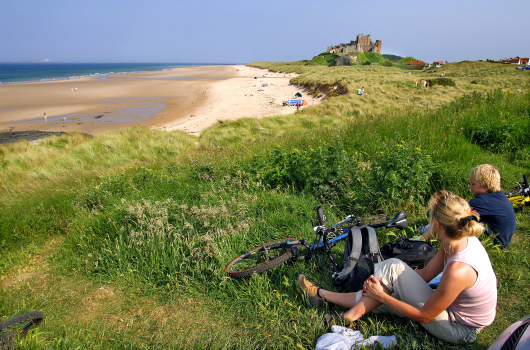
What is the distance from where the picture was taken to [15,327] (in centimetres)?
271

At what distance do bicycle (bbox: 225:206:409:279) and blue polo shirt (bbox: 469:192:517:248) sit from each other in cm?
84

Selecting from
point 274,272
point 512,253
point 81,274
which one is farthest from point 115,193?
point 512,253

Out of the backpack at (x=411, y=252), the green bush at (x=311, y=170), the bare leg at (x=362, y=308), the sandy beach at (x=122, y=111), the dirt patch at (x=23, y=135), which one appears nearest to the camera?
the bare leg at (x=362, y=308)

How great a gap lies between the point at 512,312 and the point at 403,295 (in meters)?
1.18

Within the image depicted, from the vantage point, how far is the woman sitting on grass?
2078mm

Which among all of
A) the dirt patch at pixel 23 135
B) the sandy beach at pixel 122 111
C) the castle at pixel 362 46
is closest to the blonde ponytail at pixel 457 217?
the sandy beach at pixel 122 111

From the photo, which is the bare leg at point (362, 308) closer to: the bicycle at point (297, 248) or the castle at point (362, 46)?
the bicycle at point (297, 248)

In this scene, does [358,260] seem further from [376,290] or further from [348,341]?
[348,341]

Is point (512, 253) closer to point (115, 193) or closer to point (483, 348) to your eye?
point (483, 348)

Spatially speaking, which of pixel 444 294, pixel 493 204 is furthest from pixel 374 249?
pixel 493 204

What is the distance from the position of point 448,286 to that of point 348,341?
85 cm

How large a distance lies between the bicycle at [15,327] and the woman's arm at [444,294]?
314cm

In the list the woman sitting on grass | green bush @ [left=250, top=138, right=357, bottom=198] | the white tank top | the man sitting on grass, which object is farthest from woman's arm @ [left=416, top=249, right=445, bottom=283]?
green bush @ [left=250, top=138, right=357, bottom=198]

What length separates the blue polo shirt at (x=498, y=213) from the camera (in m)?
3.35
